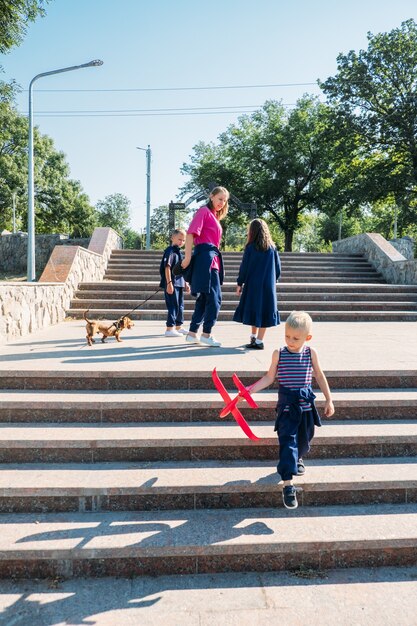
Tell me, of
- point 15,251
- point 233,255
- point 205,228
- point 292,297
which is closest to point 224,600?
point 205,228

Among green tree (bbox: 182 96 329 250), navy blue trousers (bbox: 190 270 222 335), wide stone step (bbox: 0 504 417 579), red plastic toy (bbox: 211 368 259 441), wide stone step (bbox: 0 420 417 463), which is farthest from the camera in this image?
green tree (bbox: 182 96 329 250)

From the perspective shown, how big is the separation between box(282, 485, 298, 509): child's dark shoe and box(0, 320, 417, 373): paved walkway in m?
1.51

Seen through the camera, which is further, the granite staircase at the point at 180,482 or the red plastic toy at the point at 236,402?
the red plastic toy at the point at 236,402

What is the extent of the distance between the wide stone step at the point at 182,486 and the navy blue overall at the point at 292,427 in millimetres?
220

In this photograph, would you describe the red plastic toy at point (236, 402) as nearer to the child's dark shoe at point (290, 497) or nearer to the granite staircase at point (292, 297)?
the child's dark shoe at point (290, 497)

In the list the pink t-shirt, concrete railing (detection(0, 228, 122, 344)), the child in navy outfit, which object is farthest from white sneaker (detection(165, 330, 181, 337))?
concrete railing (detection(0, 228, 122, 344))

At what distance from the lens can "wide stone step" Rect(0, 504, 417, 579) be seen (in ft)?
8.55

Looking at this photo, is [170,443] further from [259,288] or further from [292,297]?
[292,297]

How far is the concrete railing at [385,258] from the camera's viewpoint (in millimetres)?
11477

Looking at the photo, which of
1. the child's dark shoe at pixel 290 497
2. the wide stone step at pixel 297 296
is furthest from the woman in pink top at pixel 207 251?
the wide stone step at pixel 297 296

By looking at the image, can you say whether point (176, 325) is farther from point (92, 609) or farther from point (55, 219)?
point (55, 219)

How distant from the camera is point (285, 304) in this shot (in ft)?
31.1

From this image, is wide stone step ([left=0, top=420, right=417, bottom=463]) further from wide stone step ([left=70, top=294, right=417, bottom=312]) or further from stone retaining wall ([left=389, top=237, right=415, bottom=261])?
stone retaining wall ([left=389, top=237, right=415, bottom=261])

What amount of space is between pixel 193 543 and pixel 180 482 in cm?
49
